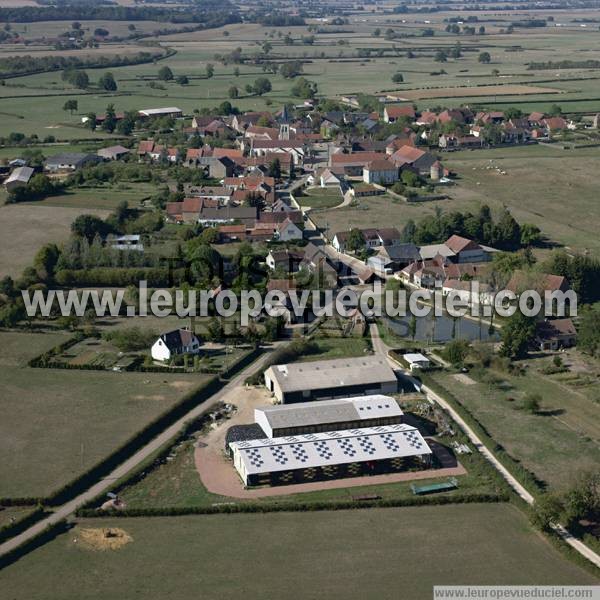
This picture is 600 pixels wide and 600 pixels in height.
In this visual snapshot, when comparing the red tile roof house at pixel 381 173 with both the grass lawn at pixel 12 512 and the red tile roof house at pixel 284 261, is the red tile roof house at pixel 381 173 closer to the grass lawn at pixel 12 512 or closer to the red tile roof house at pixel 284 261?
the red tile roof house at pixel 284 261

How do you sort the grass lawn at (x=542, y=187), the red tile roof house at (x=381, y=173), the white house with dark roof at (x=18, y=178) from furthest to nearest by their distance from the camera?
the red tile roof house at (x=381, y=173)
the white house with dark roof at (x=18, y=178)
the grass lawn at (x=542, y=187)

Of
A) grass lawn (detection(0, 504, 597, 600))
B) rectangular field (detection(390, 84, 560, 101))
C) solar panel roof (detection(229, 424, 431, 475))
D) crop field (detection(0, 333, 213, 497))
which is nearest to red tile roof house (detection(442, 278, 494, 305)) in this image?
crop field (detection(0, 333, 213, 497))

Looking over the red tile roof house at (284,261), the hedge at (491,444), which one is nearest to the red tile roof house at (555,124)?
the red tile roof house at (284,261)

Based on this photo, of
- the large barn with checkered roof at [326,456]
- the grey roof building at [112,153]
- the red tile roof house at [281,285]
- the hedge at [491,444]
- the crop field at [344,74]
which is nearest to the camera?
the hedge at [491,444]

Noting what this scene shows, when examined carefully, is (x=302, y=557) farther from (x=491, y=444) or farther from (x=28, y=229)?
(x=28, y=229)

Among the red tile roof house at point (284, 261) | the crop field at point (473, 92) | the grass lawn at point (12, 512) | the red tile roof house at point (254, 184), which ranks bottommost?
the grass lawn at point (12, 512)

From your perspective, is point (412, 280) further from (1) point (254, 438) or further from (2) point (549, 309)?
(1) point (254, 438)

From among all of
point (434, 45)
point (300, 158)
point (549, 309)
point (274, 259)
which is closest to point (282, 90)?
point (300, 158)
